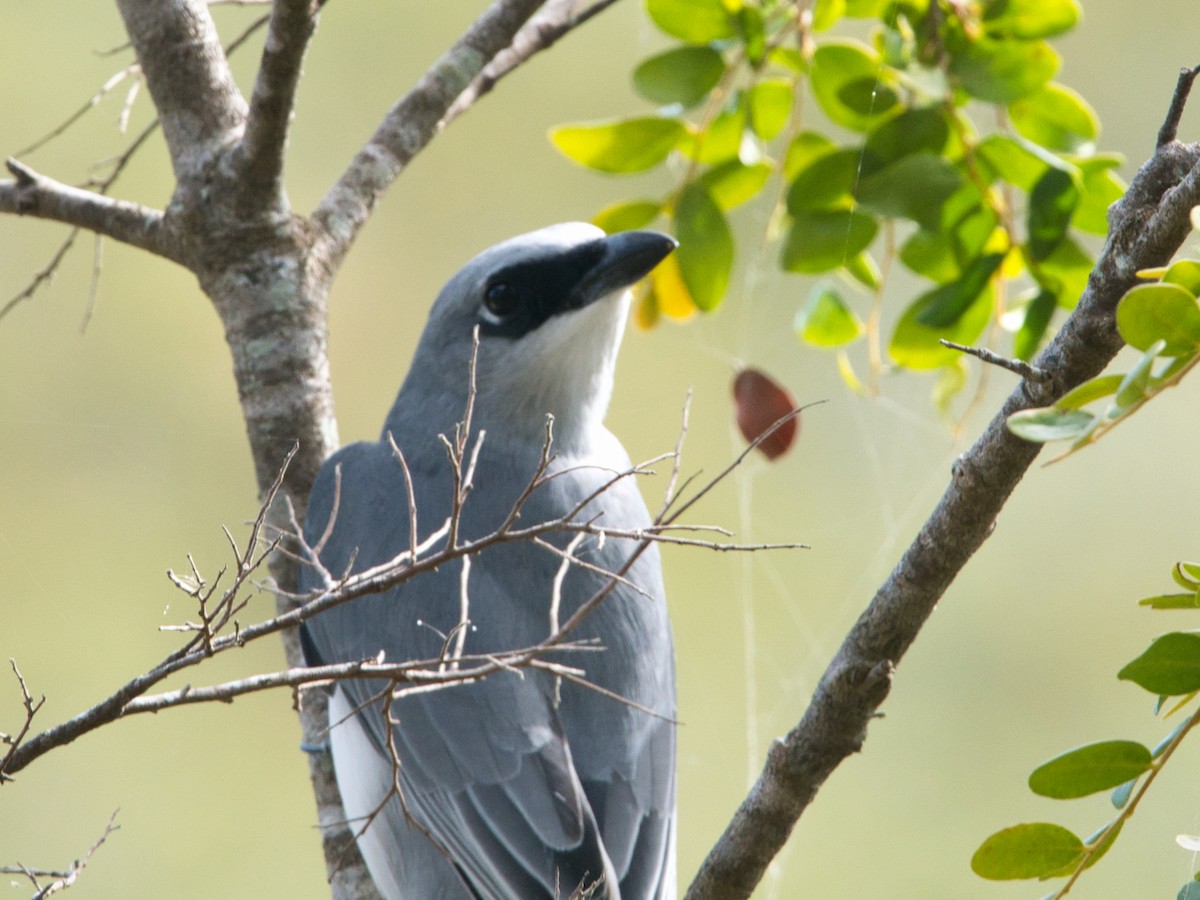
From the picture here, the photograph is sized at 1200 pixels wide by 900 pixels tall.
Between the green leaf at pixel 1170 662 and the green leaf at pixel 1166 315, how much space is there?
1.13ft

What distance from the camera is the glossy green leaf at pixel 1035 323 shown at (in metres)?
2.24

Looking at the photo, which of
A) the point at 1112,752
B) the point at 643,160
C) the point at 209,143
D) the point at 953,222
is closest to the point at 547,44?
the point at 643,160

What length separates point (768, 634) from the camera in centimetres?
723

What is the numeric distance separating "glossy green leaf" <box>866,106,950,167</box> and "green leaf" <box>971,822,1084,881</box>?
1.38 m

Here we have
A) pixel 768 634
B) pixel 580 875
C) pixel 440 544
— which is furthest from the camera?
pixel 768 634

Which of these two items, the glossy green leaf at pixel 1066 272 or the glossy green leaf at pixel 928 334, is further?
the glossy green leaf at pixel 928 334

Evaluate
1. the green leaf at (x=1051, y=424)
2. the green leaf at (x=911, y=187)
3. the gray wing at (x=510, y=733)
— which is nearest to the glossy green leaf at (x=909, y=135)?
the green leaf at (x=911, y=187)

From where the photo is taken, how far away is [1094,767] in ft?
4.08

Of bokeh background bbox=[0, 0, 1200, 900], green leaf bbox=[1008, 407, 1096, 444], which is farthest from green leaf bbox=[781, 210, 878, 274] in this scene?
bokeh background bbox=[0, 0, 1200, 900]

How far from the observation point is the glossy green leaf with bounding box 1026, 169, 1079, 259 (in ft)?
6.94

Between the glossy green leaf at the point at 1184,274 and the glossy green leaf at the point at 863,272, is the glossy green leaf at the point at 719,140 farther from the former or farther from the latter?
the glossy green leaf at the point at 1184,274

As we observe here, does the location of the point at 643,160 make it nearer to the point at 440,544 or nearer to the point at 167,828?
the point at 440,544

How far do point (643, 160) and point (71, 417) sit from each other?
4.43 meters

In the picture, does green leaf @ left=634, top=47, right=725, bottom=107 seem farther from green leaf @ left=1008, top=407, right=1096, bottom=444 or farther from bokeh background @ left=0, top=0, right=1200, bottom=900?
bokeh background @ left=0, top=0, right=1200, bottom=900
